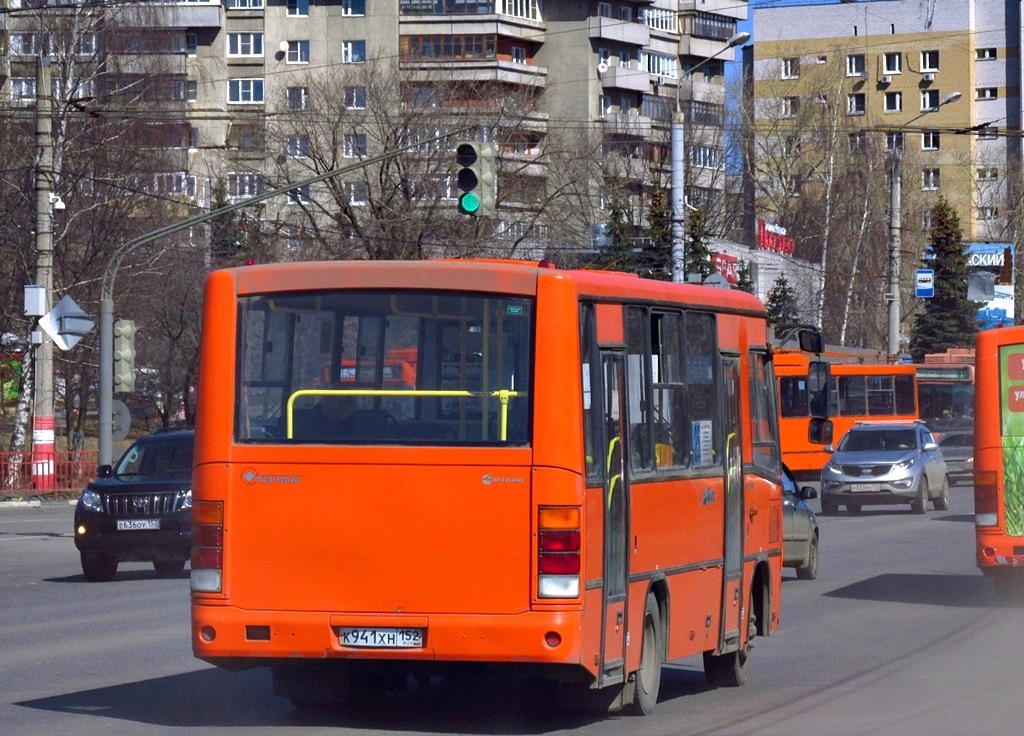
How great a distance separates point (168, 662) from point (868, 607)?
7.51 metres

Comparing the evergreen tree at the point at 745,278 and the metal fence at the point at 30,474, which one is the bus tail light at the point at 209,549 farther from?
the evergreen tree at the point at 745,278

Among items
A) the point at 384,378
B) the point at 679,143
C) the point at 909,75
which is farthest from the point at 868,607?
the point at 909,75

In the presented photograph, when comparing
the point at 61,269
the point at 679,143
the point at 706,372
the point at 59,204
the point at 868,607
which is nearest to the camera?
the point at 706,372

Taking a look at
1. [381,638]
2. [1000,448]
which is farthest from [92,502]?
[381,638]

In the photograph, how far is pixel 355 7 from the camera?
84.9 metres

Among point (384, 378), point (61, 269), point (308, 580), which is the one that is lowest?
point (308, 580)

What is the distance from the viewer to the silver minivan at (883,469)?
33.6m

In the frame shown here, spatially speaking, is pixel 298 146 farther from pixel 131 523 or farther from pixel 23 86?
pixel 131 523

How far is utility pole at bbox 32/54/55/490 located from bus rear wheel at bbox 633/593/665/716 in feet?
85.9

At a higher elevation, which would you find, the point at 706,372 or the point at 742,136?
the point at 742,136

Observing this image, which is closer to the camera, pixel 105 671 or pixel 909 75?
pixel 105 671

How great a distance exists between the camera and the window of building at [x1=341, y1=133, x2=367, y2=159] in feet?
186

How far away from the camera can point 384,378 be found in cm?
922

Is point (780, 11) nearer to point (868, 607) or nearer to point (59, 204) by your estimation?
point (59, 204)
